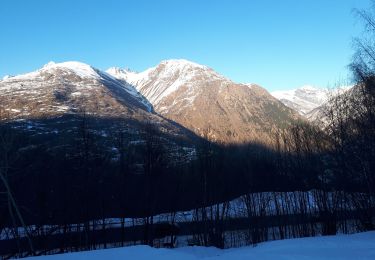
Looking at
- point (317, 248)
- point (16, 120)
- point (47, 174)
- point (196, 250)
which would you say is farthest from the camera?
point (16, 120)

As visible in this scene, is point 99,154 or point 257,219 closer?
point 99,154

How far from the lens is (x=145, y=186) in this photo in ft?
120

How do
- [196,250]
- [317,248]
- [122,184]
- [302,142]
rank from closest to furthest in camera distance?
[317,248] < [196,250] < [122,184] < [302,142]

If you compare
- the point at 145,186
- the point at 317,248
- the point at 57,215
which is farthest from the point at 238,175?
the point at 317,248

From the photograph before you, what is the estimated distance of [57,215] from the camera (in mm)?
30312

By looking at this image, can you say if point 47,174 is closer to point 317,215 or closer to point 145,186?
point 145,186

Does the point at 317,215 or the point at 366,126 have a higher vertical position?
the point at 366,126

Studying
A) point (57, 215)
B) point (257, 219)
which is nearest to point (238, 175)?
point (257, 219)

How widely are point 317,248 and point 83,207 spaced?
2203 cm

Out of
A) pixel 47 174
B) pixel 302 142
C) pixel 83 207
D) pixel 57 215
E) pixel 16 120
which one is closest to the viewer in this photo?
pixel 57 215

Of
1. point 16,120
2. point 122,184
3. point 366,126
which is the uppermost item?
point 16,120

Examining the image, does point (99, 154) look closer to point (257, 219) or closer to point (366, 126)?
point (257, 219)

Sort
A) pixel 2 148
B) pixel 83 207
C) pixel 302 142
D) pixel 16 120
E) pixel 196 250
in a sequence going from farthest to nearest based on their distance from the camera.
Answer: pixel 16 120 → pixel 302 142 → pixel 83 207 → pixel 196 250 → pixel 2 148

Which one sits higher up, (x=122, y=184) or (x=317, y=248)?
(x=122, y=184)
